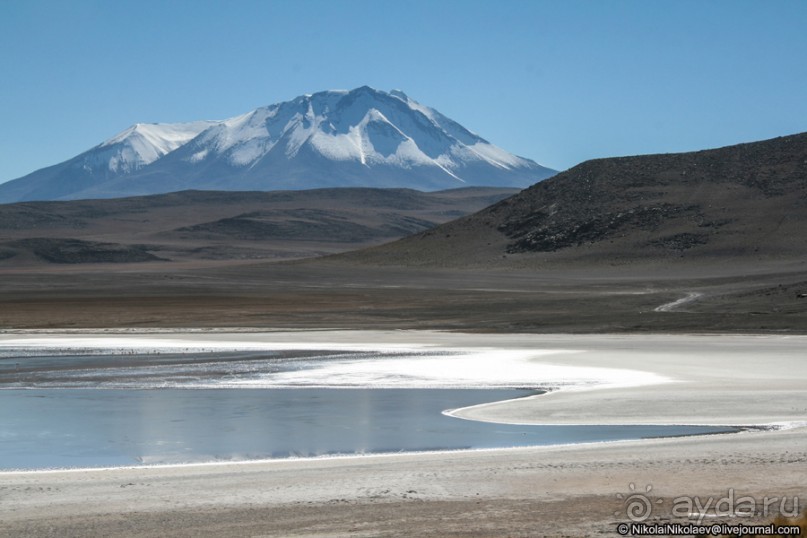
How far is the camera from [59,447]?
17.8 m

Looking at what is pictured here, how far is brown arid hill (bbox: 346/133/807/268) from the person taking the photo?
106375mm

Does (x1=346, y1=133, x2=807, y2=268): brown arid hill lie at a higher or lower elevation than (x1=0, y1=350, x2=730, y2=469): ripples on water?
higher

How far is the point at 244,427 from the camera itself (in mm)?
19984

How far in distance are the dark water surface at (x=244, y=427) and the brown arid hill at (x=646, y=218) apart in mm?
80465

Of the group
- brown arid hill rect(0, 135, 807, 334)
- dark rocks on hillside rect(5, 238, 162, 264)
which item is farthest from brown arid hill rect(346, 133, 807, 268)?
dark rocks on hillside rect(5, 238, 162, 264)

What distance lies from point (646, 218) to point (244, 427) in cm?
10078

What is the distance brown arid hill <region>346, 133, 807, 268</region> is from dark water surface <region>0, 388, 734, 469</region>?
264 ft

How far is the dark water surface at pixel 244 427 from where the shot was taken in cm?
1739

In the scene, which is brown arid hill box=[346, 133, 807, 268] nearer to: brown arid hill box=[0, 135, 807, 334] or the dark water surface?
brown arid hill box=[0, 135, 807, 334]

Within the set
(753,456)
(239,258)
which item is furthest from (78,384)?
(239,258)

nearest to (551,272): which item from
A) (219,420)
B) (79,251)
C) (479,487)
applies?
(79,251)

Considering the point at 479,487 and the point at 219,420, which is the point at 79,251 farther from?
the point at 479,487

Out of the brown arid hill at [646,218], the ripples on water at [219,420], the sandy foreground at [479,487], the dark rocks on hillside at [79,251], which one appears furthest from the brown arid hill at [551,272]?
the sandy foreground at [479,487]

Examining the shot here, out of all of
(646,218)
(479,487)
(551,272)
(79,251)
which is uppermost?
(79,251)
